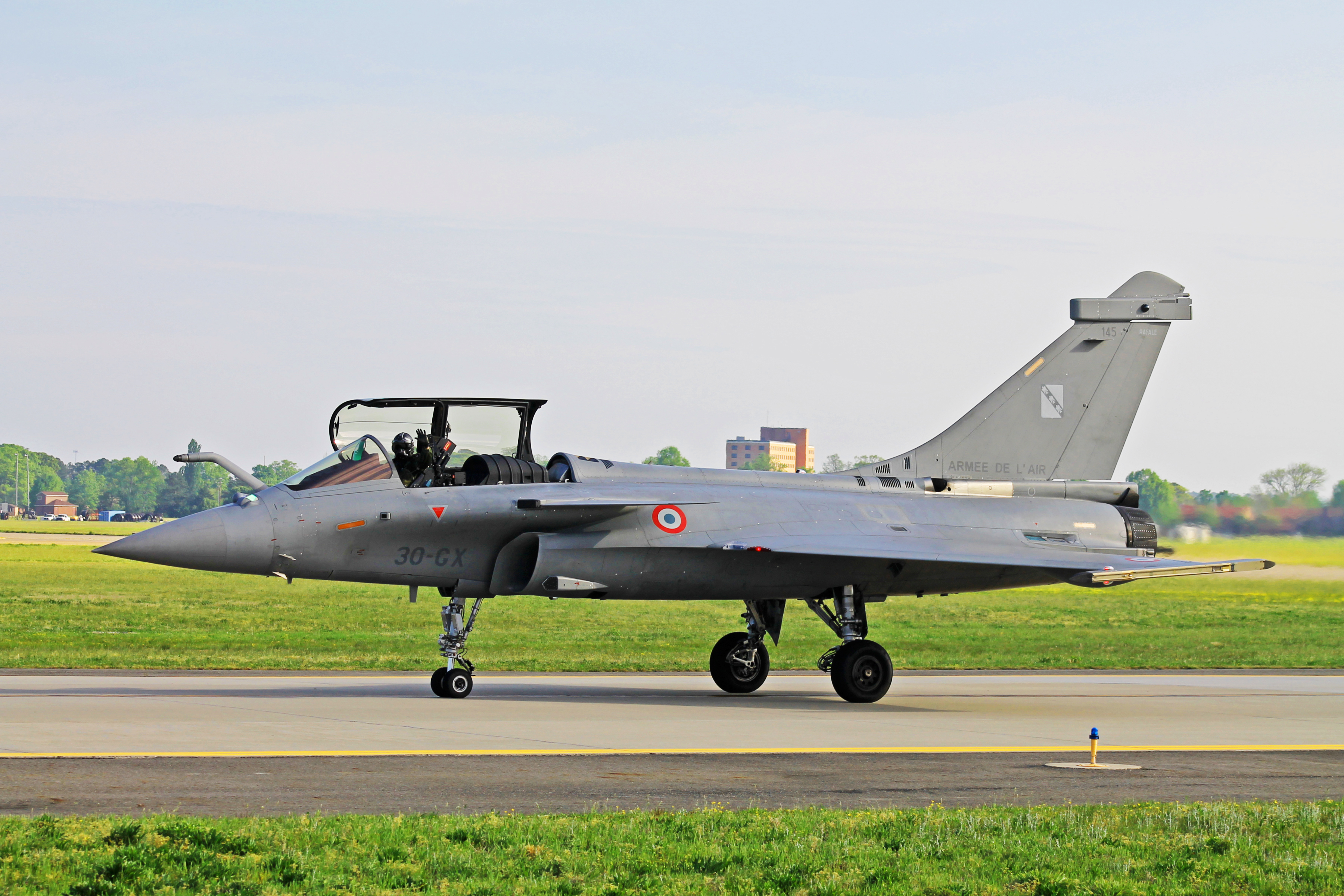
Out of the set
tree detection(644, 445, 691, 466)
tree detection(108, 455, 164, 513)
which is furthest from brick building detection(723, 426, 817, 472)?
tree detection(108, 455, 164, 513)

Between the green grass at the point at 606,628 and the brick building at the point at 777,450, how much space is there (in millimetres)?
4018

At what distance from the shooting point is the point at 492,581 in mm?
17922

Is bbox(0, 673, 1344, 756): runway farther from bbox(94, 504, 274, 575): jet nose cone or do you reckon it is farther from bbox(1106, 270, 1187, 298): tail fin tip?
bbox(1106, 270, 1187, 298): tail fin tip

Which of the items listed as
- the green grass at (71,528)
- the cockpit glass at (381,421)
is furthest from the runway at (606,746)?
the green grass at (71,528)

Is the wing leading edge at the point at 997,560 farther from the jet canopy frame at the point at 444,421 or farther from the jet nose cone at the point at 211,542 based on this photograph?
the jet nose cone at the point at 211,542

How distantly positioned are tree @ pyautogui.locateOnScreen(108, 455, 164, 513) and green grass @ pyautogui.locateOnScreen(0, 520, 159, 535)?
65.8 feet

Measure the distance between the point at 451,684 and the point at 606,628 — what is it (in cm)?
2055

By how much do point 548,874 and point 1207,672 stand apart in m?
21.1

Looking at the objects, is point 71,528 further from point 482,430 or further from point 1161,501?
point 482,430

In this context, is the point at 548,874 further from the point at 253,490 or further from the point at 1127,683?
the point at 1127,683

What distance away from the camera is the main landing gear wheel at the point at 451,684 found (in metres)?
17.5

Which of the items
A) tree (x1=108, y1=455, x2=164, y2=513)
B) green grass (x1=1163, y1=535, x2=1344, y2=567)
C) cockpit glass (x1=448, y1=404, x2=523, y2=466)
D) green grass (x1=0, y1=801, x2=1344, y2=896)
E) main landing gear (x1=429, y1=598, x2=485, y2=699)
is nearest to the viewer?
green grass (x1=0, y1=801, x2=1344, y2=896)

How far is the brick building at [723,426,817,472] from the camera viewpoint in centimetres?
2672

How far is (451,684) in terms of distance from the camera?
1756 centimetres
